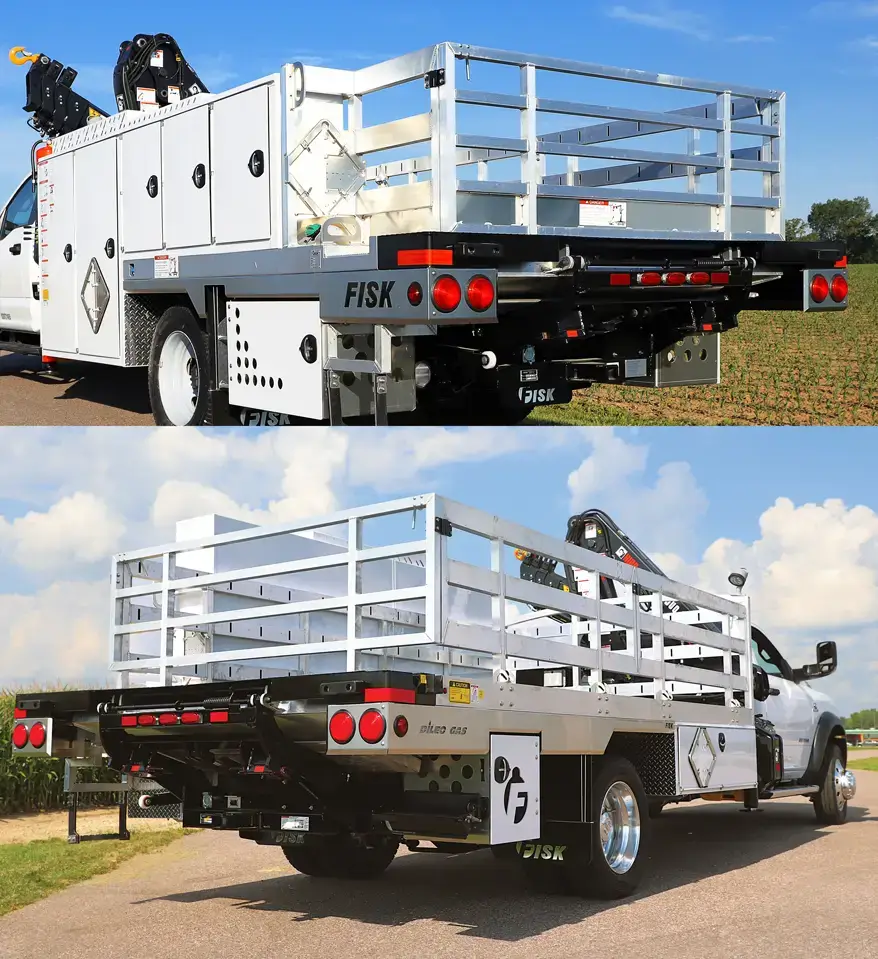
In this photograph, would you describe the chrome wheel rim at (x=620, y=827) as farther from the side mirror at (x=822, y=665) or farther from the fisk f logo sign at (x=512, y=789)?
the side mirror at (x=822, y=665)

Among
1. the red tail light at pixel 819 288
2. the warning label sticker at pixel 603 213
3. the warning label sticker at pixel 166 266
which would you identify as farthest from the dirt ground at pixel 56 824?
the red tail light at pixel 819 288

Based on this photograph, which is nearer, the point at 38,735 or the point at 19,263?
the point at 38,735

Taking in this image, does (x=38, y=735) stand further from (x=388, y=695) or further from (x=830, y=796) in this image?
(x=830, y=796)

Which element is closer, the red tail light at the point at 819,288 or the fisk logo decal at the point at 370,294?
the fisk logo decal at the point at 370,294

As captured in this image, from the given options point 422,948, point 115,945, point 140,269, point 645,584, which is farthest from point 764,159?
point 115,945

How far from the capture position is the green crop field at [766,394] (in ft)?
53.6

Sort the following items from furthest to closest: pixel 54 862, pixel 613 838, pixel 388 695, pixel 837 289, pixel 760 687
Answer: pixel 837 289
pixel 54 862
pixel 760 687
pixel 613 838
pixel 388 695

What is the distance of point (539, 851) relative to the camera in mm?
6488

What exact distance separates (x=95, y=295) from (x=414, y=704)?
742cm

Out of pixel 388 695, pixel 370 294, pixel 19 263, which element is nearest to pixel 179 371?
pixel 370 294

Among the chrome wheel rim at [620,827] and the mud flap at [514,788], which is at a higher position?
the mud flap at [514,788]

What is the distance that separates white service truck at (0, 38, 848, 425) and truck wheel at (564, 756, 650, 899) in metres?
2.72

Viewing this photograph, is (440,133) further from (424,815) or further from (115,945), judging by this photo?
(115,945)

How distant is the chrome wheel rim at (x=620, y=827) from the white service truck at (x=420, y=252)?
2.80m
